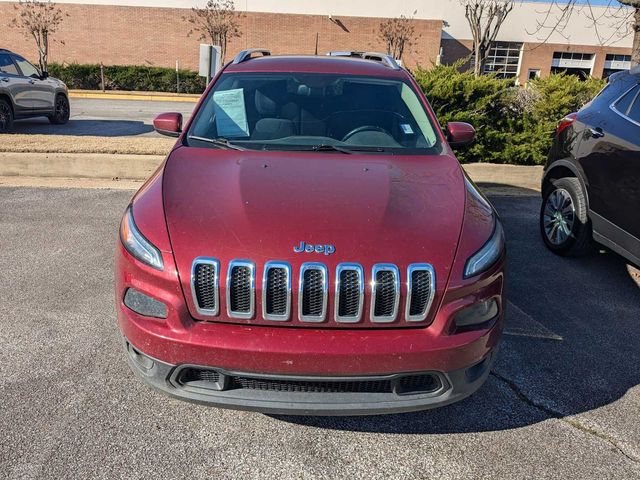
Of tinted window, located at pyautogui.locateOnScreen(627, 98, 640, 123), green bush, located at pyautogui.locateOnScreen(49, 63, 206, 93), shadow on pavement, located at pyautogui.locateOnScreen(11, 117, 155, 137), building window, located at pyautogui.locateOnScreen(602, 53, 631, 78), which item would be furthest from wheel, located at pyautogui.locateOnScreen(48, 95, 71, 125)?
building window, located at pyautogui.locateOnScreen(602, 53, 631, 78)

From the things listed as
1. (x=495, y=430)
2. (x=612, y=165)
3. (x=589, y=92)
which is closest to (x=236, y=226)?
(x=495, y=430)

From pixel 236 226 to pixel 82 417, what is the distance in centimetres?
130

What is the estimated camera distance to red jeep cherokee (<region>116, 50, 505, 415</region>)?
7.67 ft

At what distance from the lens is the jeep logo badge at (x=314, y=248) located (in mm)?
2422

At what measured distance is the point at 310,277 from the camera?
2.36m

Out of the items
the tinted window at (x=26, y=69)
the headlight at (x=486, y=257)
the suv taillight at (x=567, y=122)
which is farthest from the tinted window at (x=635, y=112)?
the tinted window at (x=26, y=69)

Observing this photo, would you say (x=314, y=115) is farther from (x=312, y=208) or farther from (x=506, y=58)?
(x=506, y=58)

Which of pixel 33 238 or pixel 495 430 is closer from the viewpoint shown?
pixel 495 430

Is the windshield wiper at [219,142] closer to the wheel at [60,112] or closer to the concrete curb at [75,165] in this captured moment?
the concrete curb at [75,165]

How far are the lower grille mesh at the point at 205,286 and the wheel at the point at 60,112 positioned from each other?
1294cm

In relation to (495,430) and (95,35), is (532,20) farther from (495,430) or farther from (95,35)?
(495,430)

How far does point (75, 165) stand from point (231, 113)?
485 centimetres

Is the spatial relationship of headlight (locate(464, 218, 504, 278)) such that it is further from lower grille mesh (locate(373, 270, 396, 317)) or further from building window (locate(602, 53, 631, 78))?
building window (locate(602, 53, 631, 78))

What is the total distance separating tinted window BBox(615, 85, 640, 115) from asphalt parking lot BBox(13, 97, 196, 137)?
33.0 ft
